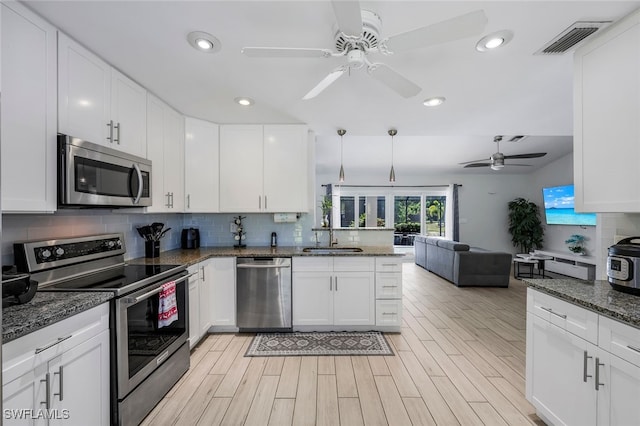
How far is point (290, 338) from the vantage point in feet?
10.2

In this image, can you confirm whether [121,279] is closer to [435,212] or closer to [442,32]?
[442,32]

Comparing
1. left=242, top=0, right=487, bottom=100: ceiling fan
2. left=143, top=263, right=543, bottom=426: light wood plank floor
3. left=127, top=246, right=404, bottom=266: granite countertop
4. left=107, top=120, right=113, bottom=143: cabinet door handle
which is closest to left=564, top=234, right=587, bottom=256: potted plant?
left=143, top=263, right=543, bottom=426: light wood plank floor

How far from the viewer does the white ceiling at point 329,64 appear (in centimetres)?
163

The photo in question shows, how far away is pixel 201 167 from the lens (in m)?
3.39

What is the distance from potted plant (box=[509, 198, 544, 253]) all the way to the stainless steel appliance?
657 cm

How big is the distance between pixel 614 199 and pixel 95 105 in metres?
3.36

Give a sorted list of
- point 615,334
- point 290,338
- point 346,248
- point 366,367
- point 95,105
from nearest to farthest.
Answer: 1. point 615,334
2. point 95,105
3. point 366,367
4. point 290,338
5. point 346,248

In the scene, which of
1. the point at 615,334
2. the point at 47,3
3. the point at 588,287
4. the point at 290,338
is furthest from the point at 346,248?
the point at 47,3

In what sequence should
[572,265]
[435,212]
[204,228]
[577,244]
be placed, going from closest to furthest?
[204,228] < [572,265] < [577,244] < [435,212]

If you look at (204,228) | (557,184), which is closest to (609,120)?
(204,228)

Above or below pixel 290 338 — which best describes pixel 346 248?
above

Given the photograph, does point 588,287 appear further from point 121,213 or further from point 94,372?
point 121,213

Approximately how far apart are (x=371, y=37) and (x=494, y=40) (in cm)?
A: 88

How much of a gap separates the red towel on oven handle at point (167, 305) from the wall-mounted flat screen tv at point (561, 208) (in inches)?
291
